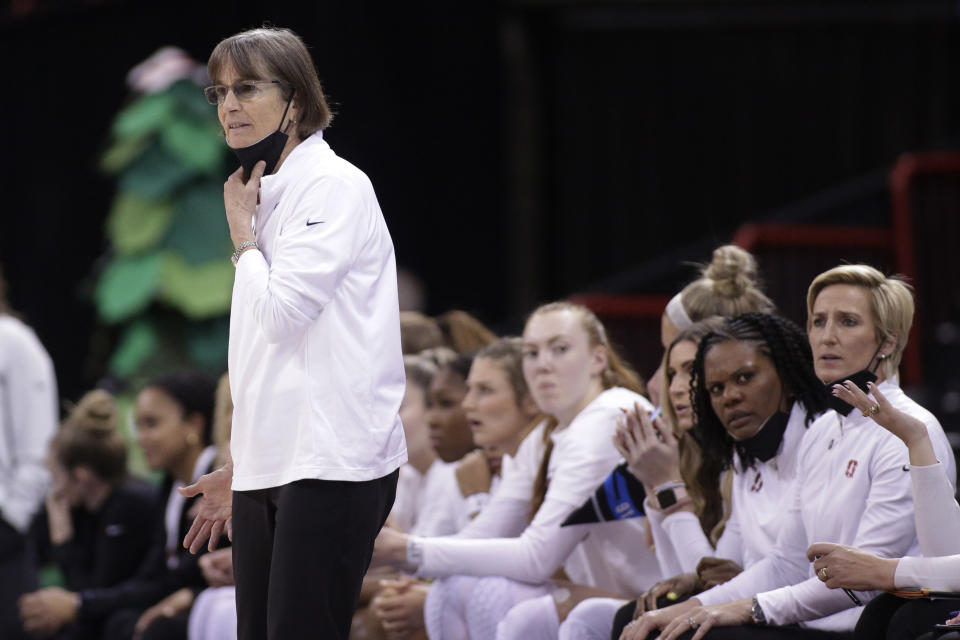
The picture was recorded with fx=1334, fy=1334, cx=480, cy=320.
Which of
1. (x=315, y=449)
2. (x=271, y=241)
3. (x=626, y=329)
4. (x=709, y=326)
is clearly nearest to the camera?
(x=315, y=449)

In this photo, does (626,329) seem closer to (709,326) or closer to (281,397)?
(709,326)

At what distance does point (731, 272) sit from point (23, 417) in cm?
247

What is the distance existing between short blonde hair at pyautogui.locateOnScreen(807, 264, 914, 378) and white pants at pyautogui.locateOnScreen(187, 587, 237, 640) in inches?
77.9

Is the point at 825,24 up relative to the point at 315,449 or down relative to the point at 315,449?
up

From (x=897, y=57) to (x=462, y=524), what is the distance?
16.2 ft

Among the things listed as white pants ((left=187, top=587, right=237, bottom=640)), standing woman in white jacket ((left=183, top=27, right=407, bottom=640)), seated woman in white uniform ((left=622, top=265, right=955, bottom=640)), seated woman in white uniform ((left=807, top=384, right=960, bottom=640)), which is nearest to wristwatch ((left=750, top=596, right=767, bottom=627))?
seated woman in white uniform ((left=622, top=265, right=955, bottom=640))

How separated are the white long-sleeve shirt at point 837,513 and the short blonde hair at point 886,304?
0.07m

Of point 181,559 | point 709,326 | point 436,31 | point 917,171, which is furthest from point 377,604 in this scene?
point 436,31

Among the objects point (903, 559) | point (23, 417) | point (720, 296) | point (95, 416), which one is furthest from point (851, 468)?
point (95, 416)

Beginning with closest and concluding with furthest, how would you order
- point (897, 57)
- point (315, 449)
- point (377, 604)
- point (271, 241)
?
point (315, 449)
point (271, 241)
point (377, 604)
point (897, 57)

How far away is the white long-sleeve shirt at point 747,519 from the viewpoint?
3.02 meters

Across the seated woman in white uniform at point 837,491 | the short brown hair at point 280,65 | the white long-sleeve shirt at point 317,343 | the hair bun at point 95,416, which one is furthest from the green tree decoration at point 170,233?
the white long-sleeve shirt at point 317,343

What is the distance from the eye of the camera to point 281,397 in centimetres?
217

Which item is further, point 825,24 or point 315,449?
point 825,24
